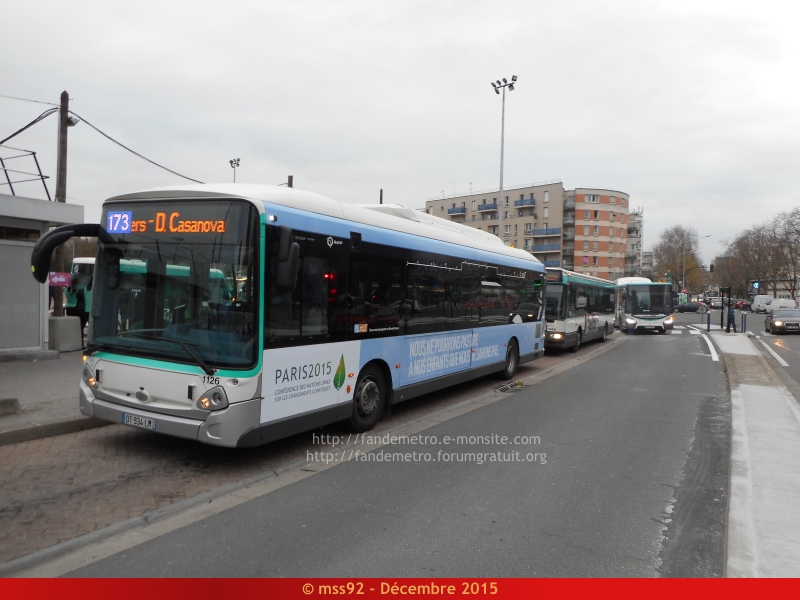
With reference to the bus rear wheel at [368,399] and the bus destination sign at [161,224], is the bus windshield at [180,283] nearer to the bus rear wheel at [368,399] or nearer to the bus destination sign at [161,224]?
the bus destination sign at [161,224]

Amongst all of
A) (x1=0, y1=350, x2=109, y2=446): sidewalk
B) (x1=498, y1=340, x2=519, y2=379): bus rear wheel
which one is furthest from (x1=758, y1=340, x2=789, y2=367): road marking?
(x1=0, y1=350, x2=109, y2=446): sidewalk

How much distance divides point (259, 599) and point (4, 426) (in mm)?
5094

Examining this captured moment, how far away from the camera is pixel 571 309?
18.6 meters

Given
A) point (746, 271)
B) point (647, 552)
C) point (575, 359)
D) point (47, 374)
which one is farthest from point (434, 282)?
point (746, 271)

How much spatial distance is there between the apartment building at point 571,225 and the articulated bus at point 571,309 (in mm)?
66935

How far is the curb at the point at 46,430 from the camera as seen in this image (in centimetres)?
652

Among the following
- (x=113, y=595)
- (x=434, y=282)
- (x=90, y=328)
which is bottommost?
(x=113, y=595)

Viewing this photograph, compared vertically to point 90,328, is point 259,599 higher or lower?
lower

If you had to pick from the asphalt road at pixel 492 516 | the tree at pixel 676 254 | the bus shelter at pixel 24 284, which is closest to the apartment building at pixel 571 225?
the tree at pixel 676 254

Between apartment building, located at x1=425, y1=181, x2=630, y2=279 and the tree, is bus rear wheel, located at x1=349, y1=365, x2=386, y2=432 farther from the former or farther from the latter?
the tree

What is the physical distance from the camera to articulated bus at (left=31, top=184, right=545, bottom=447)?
5.39 metres

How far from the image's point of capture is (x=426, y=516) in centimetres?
467

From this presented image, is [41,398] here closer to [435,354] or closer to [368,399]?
[368,399]

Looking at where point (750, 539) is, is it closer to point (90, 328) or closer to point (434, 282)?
point (434, 282)
